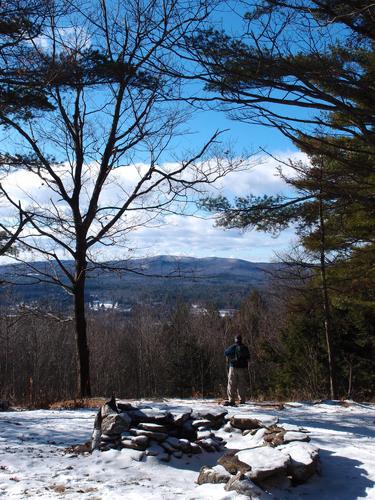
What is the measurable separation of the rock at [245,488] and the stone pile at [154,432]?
1.62m

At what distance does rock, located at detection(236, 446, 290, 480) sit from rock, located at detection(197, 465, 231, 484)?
0.78 ft

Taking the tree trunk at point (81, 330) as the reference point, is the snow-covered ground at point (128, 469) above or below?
below

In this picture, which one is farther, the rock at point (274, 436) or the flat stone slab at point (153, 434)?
the flat stone slab at point (153, 434)

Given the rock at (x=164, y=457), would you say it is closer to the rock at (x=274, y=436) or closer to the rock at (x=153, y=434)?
the rock at (x=153, y=434)

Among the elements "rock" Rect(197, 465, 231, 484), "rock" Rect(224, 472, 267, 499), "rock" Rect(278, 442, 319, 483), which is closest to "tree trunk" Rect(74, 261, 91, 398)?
"rock" Rect(278, 442, 319, 483)

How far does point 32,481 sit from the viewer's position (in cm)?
591

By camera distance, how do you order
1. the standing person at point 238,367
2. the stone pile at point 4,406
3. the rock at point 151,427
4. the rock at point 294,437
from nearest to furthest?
the rock at point 294,437, the rock at point 151,427, the stone pile at point 4,406, the standing person at point 238,367

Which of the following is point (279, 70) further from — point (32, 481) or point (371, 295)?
point (371, 295)

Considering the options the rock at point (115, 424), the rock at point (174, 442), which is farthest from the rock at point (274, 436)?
the rock at point (115, 424)

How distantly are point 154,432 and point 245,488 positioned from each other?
2.25 metres

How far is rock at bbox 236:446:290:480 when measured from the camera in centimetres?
567

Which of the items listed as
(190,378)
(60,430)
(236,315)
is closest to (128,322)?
(236,315)

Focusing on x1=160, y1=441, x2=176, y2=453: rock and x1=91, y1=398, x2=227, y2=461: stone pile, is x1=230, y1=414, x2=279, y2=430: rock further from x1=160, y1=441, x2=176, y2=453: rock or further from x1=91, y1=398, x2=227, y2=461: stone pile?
x1=160, y1=441, x2=176, y2=453: rock

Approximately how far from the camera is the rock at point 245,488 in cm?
525
